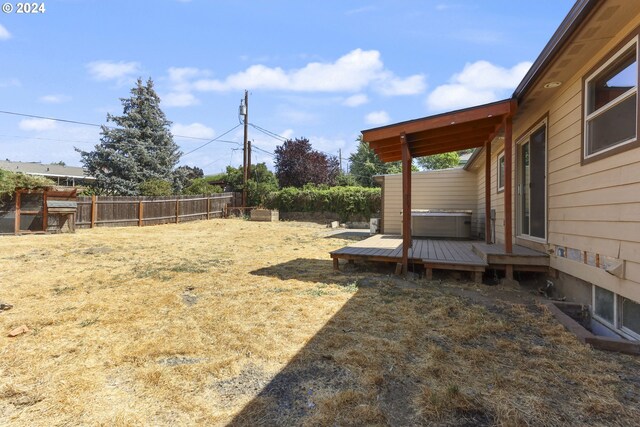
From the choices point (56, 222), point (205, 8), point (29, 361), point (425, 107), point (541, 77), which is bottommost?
point (29, 361)

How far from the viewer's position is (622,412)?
69.3 inches

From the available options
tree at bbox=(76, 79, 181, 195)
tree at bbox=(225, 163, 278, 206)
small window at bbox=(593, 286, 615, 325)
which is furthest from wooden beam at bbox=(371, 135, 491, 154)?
tree at bbox=(76, 79, 181, 195)

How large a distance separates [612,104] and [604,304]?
1841mm

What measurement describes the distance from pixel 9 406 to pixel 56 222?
12820 millimetres

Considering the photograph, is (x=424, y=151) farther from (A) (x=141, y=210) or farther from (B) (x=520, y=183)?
(A) (x=141, y=210)

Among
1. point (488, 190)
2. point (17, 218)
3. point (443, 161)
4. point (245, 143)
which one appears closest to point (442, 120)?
point (488, 190)

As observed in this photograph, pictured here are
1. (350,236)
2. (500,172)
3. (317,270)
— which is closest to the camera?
(317,270)

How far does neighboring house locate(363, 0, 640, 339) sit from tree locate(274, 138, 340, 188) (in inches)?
854

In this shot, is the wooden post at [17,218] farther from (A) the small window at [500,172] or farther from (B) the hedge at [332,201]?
(A) the small window at [500,172]

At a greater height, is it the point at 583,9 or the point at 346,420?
the point at 583,9

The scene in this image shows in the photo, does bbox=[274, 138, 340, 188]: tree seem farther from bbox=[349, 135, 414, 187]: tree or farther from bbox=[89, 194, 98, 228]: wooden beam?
bbox=[89, 194, 98, 228]: wooden beam

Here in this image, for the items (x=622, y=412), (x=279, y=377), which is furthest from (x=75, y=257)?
(x=622, y=412)

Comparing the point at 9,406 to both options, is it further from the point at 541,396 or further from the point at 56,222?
the point at 56,222

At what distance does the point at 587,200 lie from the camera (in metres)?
3.40
